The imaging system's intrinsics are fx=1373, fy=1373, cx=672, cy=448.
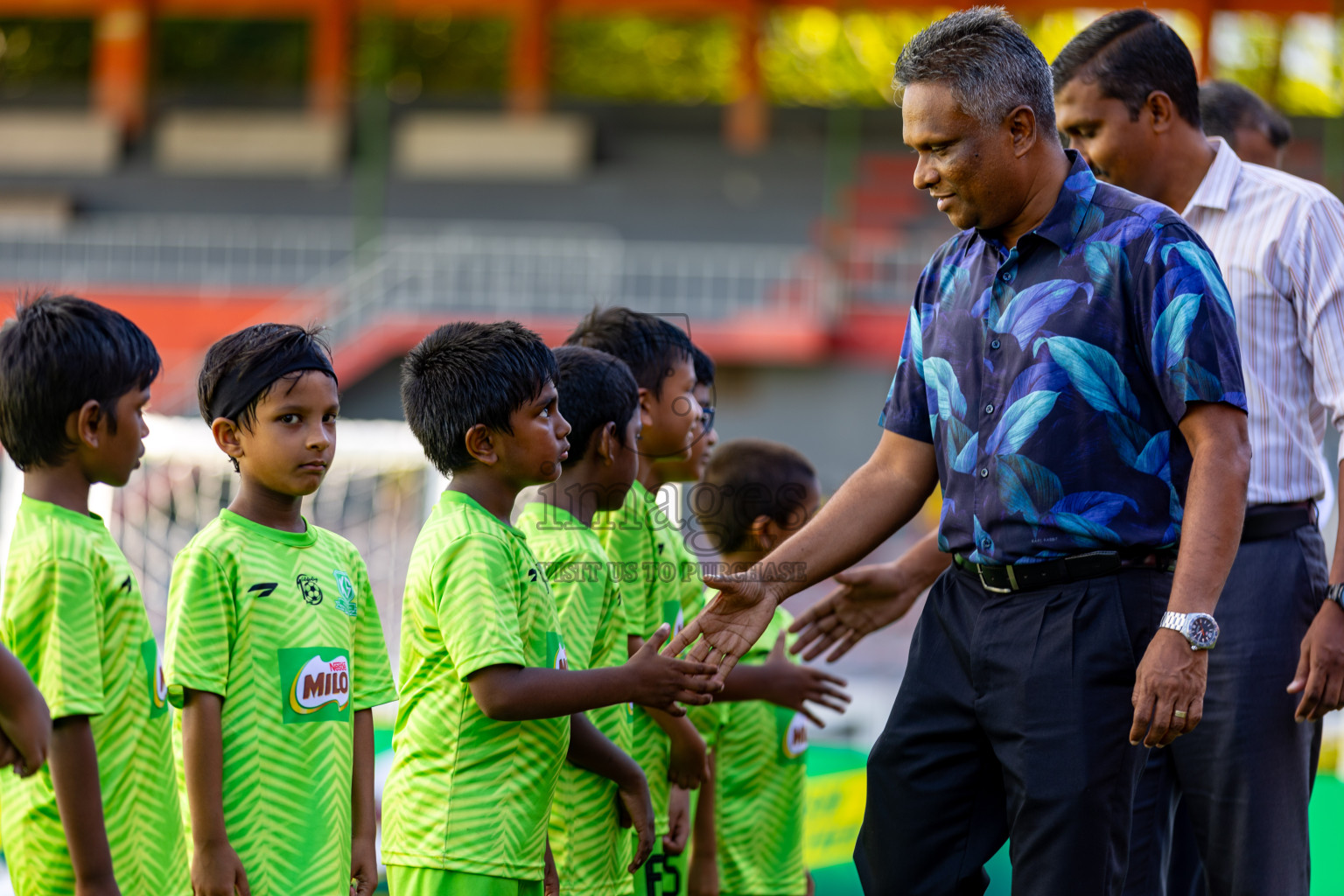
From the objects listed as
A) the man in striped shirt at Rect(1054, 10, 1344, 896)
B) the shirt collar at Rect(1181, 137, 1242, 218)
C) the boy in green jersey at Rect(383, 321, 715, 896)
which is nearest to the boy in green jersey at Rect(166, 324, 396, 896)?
the boy in green jersey at Rect(383, 321, 715, 896)

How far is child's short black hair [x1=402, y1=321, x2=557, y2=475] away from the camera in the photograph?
2584mm

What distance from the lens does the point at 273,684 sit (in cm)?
240

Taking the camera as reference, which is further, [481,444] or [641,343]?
[641,343]

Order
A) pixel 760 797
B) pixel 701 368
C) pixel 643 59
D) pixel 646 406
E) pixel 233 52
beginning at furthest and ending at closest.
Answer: pixel 643 59 → pixel 233 52 → pixel 701 368 → pixel 760 797 → pixel 646 406

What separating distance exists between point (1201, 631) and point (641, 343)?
157 cm

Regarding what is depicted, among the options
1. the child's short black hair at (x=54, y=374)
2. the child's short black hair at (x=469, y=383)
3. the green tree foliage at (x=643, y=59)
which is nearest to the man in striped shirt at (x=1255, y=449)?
the child's short black hair at (x=469, y=383)

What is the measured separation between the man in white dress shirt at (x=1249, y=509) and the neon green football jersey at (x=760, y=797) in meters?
0.53

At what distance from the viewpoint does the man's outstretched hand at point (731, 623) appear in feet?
8.08

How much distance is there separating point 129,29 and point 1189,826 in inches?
709

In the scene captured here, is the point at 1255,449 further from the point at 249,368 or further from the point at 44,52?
the point at 44,52

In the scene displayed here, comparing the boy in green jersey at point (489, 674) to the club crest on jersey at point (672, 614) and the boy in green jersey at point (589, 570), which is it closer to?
the boy in green jersey at point (589, 570)

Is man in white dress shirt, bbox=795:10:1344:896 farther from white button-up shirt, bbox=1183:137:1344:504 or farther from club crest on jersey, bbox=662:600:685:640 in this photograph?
club crest on jersey, bbox=662:600:685:640

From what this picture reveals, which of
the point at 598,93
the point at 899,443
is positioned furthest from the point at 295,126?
the point at 899,443

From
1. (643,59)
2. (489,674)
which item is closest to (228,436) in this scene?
(489,674)
